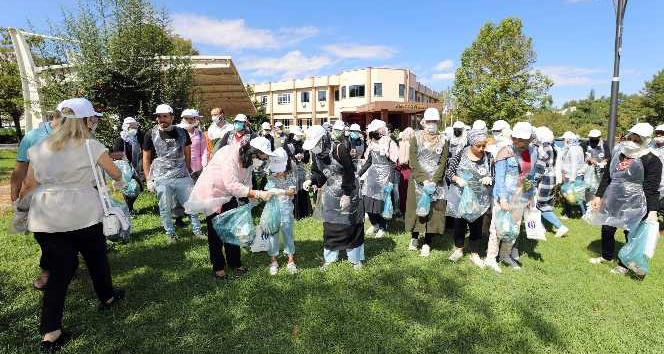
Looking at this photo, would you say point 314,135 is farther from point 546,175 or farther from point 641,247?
point 546,175

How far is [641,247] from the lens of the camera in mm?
4566

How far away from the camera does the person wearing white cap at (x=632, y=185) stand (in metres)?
4.48

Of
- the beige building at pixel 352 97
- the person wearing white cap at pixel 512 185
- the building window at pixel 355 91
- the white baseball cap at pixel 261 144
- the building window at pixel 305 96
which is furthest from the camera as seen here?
the building window at pixel 305 96

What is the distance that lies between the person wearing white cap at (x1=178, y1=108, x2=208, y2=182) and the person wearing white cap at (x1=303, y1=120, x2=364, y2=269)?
257 cm

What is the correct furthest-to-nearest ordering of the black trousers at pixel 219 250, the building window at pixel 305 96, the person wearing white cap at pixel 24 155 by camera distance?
the building window at pixel 305 96
the black trousers at pixel 219 250
the person wearing white cap at pixel 24 155

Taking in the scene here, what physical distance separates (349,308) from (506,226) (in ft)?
7.60

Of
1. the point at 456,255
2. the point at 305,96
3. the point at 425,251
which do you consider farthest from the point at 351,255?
the point at 305,96

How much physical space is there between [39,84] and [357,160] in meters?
8.09

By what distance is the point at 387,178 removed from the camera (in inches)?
241

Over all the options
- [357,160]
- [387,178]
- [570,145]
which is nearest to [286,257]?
[387,178]

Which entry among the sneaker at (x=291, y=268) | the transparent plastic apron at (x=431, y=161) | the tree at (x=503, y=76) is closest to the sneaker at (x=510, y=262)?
the transparent plastic apron at (x=431, y=161)

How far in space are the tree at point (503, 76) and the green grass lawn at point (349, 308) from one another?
1916cm

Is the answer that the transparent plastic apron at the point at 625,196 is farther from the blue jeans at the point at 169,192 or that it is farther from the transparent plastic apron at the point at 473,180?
the blue jeans at the point at 169,192

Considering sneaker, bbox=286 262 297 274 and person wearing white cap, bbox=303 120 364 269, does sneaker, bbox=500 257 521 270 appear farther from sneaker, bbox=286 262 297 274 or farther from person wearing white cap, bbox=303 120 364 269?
sneaker, bbox=286 262 297 274
